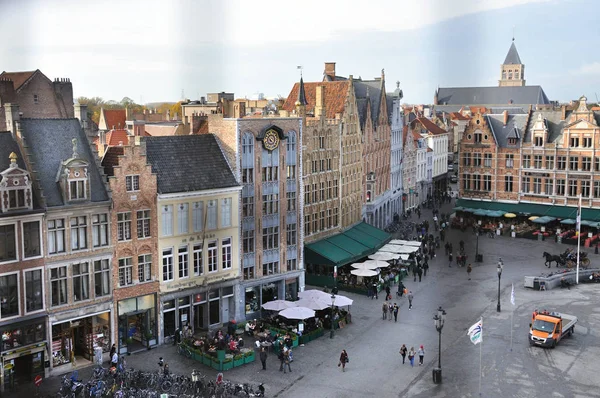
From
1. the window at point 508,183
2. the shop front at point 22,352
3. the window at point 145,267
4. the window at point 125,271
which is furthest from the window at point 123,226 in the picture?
the window at point 508,183

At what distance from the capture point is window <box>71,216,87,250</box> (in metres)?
26.0

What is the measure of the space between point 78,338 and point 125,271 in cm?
310

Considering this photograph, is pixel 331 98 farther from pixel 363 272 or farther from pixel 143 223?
pixel 143 223

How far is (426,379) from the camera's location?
25.6 meters

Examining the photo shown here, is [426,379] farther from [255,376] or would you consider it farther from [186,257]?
[186,257]

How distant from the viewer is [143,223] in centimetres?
2825

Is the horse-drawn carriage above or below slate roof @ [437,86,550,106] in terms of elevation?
below

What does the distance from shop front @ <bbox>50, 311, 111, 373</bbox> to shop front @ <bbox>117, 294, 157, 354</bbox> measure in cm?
71

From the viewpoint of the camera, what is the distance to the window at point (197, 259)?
30172 mm

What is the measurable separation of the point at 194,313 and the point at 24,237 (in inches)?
341

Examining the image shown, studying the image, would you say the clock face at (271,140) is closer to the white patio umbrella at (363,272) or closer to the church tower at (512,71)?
the white patio umbrella at (363,272)

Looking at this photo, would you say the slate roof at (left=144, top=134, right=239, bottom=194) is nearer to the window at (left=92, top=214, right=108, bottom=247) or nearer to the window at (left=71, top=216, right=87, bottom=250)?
the window at (left=92, top=214, right=108, bottom=247)

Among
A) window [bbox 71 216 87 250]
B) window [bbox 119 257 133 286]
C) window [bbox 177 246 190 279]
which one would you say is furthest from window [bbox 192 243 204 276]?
window [bbox 71 216 87 250]

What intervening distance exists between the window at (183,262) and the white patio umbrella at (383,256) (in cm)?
1460
